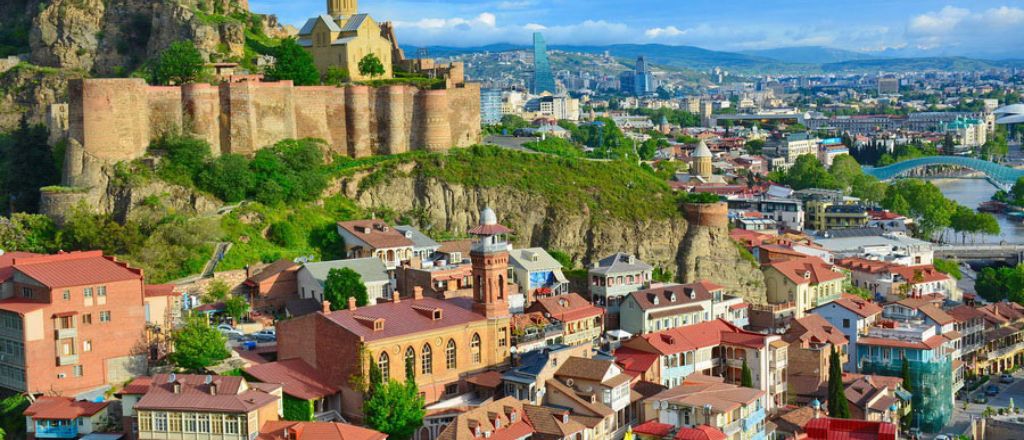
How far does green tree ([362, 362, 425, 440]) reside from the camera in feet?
96.4

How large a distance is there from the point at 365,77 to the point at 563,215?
10.1m

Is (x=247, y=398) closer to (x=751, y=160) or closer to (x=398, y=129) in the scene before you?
(x=398, y=129)

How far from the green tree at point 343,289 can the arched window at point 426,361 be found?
5.67 m

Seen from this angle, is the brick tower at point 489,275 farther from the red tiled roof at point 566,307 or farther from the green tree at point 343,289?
the green tree at point 343,289

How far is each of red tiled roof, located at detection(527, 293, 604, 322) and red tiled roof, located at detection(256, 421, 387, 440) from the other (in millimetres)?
10533

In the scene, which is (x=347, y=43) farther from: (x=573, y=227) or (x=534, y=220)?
(x=573, y=227)

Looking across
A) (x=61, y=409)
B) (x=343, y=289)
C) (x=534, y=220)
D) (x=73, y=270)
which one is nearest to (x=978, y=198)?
(x=534, y=220)

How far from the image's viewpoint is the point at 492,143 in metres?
54.9

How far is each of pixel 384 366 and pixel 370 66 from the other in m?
23.1

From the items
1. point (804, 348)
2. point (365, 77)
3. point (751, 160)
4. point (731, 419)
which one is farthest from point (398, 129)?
point (751, 160)

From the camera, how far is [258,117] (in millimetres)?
46000

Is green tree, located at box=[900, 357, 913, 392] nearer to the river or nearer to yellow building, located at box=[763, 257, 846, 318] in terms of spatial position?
yellow building, located at box=[763, 257, 846, 318]

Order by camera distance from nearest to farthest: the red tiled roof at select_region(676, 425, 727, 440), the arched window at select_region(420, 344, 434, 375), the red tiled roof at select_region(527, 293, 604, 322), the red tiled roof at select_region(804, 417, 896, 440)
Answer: the red tiled roof at select_region(676, 425, 727, 440) → the arched window at select_region(420, 344, 434, 375) → the red tiled roof at select_region(804, 417, 896, 440) → the red tiled roof at select_region(527, 293, 604, 322)

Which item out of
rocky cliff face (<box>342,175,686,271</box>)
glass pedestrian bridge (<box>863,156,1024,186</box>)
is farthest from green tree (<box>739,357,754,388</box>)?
glass pedestrian bridge (<box>863,156,1024,186</box>)
